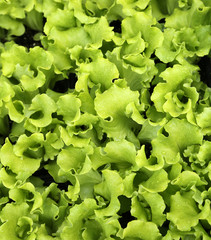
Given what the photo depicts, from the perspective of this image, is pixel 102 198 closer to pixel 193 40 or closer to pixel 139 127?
pixel 139 127

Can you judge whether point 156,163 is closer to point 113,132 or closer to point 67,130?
point 113,132

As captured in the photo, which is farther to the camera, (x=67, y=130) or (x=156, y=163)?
(x=67, y=130)

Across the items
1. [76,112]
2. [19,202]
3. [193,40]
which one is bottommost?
[19,202]

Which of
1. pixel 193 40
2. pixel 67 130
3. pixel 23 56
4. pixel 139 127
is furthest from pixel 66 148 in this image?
pixel 193 40

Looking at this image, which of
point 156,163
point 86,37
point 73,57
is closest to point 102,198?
point 156,163

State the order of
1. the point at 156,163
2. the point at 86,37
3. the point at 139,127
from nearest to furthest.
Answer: the point at 156,163 → the point at 139,127 → the point at 86,37

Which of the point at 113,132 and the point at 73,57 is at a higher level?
the point at 73,57

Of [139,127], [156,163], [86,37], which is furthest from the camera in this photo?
[86,37]
